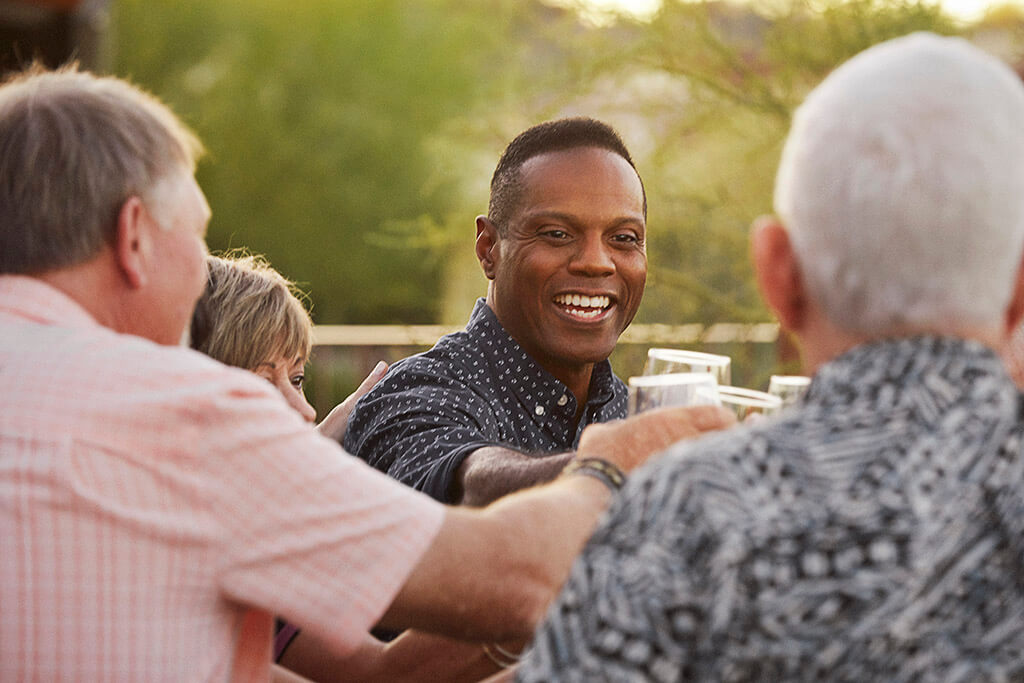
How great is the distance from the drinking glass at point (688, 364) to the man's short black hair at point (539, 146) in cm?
112

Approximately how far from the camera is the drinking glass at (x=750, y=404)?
1.95 metres

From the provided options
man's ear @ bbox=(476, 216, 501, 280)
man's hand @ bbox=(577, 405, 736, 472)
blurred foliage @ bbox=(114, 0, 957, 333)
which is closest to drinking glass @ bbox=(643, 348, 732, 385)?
man's hand @ bbox=(577, 405, 736, 472)

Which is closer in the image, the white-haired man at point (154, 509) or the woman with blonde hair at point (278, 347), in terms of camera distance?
the white-haired man at point (154, 509)

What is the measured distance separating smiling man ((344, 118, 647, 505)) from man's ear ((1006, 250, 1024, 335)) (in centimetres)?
162

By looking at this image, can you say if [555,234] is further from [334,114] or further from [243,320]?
[334,114]

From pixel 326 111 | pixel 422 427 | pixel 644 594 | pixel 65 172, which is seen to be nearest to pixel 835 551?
pixel 644 594

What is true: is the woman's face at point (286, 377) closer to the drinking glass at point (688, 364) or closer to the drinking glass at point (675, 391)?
the drinking glass at point (688, 364)

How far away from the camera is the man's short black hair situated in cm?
322

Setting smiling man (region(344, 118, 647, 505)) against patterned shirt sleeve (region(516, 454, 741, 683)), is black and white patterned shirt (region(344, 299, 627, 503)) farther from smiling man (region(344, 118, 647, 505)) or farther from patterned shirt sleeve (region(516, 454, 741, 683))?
patterned shirt sleeve (region(516, 454, 741, 683))

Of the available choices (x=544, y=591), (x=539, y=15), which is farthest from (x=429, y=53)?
(x=544, y=591)

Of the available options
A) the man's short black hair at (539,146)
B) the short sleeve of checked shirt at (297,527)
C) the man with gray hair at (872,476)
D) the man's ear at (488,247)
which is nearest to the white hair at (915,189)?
the man with gray hair at (872,476)

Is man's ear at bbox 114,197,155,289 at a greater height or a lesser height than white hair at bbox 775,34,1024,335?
lesser

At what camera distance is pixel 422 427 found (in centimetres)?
266

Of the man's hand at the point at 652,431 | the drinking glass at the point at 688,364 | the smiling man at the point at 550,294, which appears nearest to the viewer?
the man's hand at the point at 652,431
